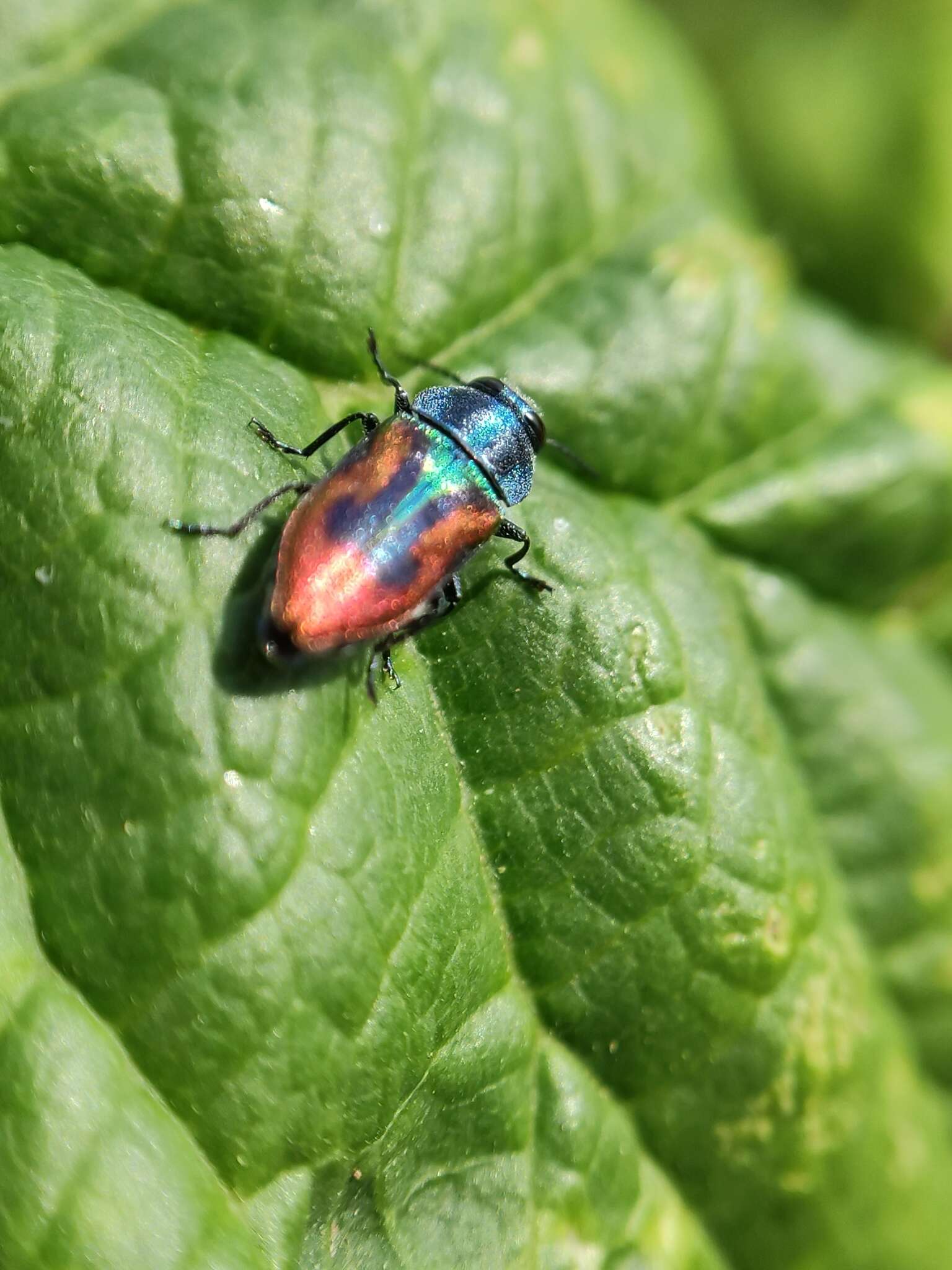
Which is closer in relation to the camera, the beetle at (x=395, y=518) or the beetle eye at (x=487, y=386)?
the beetle at (x=395, y=518)

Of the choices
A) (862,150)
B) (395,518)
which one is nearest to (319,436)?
(395,518)

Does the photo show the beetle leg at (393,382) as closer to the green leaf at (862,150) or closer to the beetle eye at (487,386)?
the beetle eye at (487,386)

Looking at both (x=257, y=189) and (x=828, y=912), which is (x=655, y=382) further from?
(x=828, y=912)

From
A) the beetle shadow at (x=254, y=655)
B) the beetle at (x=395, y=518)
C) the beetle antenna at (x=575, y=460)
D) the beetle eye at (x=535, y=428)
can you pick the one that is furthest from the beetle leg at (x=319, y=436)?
the beetle antenna at (x=575, y=460)

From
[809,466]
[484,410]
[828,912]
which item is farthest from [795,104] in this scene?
[828,912]

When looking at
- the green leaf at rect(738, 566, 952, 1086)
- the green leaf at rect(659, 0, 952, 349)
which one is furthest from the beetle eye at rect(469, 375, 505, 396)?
the green leaf at rect(659, 0, 952, 349)

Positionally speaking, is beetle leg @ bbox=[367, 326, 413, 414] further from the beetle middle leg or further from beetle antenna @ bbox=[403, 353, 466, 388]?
the beetle middle leg

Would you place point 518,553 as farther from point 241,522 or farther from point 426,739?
point 241,522
